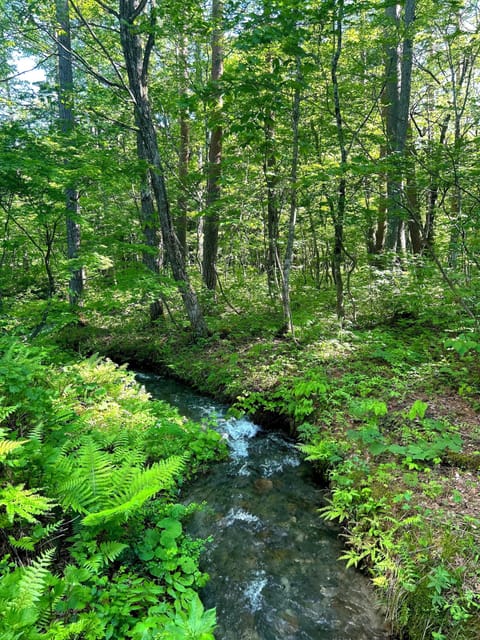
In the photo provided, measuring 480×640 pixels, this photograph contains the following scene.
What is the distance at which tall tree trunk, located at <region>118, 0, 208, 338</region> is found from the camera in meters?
7.02

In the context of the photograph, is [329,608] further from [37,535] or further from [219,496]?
[37,535]

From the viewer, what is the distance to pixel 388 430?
171 inches

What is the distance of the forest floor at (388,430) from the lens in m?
2.64

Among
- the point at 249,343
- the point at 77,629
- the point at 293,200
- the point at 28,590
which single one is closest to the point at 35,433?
the point at 28,590

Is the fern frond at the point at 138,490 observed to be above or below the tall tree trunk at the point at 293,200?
below

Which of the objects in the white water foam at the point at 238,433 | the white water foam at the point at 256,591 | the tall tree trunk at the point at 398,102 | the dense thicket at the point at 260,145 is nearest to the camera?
the white water foam at the point at 256,591

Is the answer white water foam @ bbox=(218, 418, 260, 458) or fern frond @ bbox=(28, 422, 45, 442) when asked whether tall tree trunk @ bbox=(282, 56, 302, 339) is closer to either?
white water foam @ bbox=(218, 418, 260, 458)

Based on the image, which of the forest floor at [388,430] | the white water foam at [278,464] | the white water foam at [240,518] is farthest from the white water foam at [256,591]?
the white water foam at [278,464]

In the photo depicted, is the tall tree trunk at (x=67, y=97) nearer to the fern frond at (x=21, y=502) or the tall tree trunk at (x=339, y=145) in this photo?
the tall tree trunk at (x=339, y=145)

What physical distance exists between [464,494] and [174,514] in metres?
2.73

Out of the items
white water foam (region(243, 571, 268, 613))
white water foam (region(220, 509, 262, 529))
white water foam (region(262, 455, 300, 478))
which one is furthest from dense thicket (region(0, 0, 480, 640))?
white water foam (region(220, 509, 262, 529))

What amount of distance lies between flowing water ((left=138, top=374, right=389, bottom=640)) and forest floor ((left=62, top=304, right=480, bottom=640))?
22 cm

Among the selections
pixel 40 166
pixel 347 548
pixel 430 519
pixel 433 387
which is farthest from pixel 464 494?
pixel 40 166

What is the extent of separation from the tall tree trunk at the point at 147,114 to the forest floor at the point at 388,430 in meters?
1.42
